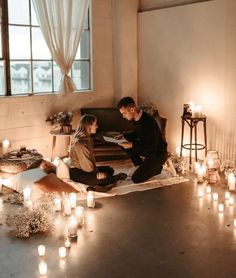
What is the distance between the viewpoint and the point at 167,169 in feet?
18.6

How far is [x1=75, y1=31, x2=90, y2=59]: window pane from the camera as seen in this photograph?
690 centimetres

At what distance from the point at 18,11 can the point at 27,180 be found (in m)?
2.43

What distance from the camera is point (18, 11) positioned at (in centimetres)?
619

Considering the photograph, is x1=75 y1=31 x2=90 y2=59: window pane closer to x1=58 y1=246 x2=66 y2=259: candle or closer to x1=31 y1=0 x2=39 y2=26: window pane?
x1=31 y1=0 x2=39 y2=26: window pane

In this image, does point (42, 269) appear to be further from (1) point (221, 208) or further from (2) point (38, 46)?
(2) point (38, 46)

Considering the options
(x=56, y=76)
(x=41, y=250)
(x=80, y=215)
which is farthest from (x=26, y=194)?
(x=56, y=76)

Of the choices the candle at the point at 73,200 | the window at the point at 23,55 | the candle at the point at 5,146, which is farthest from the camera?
Answer: the window at the point at 23,55

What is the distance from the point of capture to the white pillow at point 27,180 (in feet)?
15.8

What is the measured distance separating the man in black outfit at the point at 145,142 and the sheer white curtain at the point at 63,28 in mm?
1587

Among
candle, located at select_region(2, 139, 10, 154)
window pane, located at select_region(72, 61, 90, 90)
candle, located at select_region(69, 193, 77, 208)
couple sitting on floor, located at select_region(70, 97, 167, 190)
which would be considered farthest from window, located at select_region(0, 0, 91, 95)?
candle, located at select_region(69, 193, 77, 208)

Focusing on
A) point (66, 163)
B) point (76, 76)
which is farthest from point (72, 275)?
point (76, 76)

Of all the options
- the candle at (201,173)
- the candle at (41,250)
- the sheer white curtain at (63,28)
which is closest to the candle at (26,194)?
the candle at (41,250)

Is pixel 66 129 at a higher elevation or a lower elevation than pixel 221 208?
higher

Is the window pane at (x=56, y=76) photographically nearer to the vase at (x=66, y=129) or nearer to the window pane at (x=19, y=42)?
the window pane at (x=19, y=42)
